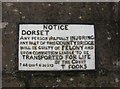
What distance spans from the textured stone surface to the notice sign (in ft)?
0.14

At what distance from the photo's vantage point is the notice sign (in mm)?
3402

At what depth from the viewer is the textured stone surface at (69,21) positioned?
340cm

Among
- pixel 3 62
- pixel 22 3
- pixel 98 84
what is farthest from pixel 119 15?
pixel 3 62

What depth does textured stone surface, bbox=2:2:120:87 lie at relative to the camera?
3396 millimetres

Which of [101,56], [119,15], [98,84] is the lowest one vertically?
[98,84]

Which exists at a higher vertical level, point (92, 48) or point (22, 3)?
point (22, 3)

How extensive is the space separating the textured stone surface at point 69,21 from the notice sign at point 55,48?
0.04m

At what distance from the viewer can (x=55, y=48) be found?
3418 mm

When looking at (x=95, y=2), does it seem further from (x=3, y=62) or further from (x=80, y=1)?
(x=3, y=62)

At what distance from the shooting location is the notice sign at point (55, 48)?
3402 mm

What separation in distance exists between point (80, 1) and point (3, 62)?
83 cm

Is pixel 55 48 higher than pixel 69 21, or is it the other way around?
pixel 69 21

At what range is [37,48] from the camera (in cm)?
341

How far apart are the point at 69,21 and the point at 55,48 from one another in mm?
257
